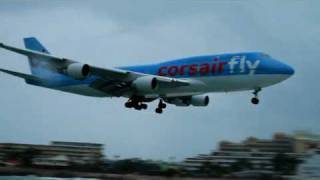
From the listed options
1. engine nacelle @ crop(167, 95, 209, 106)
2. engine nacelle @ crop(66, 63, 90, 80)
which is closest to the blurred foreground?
engine nacelle @ crop(167, 95, 209, 106)

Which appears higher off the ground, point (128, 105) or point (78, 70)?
point (78, 70)

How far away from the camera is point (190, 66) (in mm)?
56000

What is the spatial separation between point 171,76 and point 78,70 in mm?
8796

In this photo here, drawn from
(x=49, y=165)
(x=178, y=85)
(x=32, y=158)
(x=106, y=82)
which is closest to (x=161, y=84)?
(x=178, y=85)

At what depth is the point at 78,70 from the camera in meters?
55.5

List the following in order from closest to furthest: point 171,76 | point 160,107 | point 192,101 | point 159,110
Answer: point 171,76 → point 159,110 → point 160,107 → point 192,101

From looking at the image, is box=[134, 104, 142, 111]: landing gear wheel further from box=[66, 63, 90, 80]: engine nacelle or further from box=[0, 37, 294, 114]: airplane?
box=[66, 63, 90, 80]: engine nacelle

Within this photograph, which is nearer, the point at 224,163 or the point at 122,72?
the point at 122,72

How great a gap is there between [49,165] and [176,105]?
77.7 m

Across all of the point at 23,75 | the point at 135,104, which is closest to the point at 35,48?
the point at 23,75

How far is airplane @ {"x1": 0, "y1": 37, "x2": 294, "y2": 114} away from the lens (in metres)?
53.2

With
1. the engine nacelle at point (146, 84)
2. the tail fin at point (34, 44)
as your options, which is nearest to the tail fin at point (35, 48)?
the tail fin at point (34, 44)

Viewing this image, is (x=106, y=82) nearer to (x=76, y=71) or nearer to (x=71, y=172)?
(x=76, y=71)

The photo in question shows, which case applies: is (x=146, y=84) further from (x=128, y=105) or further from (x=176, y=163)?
(x=176, y=163)
